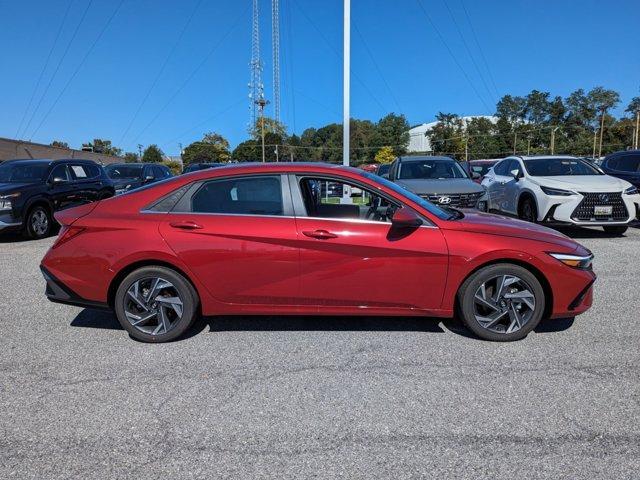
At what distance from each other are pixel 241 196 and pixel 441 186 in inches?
247

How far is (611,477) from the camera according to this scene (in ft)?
8.17

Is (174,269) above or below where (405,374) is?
above

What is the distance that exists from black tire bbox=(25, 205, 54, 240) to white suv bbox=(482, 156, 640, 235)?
10139mm

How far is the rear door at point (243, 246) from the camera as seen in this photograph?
419 centimetres

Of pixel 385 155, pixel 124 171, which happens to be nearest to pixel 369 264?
pixel 124 171

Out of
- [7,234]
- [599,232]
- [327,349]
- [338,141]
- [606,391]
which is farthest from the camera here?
[338,141]

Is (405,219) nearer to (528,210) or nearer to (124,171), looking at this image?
(528,210)

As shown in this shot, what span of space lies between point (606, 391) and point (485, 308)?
1.11 metres

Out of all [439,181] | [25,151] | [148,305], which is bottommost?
[148,305]

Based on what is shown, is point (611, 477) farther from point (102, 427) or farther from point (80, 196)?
point (80, 196)

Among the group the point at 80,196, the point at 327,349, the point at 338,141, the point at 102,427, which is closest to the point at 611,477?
the point at 327,349

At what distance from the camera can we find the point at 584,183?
950 cm

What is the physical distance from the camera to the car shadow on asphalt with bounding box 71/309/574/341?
183 inches

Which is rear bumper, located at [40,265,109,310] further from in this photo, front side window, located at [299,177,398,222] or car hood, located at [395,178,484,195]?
car hood, located at [395,178,484,195]
